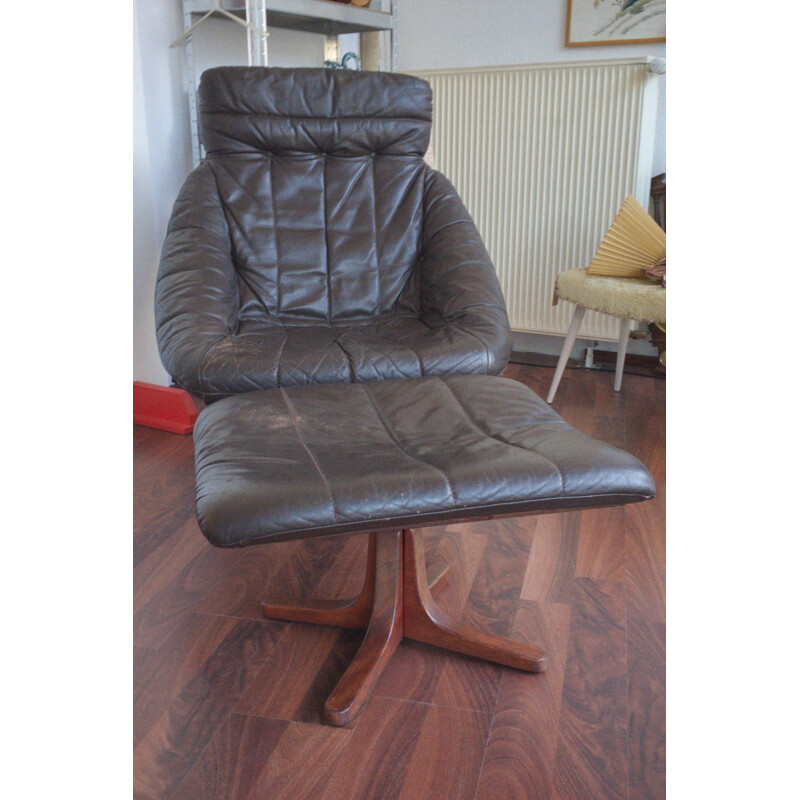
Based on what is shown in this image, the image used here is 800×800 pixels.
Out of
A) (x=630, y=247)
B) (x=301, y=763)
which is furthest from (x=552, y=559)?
(x=630, y=247)

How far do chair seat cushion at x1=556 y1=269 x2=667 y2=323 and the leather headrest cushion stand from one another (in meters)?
0.77

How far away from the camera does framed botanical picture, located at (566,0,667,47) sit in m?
2.93

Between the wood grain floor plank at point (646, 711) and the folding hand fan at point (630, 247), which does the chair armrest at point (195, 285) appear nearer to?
the wood grain floor plank at point (646, 711)

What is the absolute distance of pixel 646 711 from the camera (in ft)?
4.02

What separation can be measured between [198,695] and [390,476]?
52 centimetres

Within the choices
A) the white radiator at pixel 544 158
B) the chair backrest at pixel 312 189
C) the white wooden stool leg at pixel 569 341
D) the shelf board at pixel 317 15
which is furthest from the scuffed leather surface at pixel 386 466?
the white radiator at pixel 544 158

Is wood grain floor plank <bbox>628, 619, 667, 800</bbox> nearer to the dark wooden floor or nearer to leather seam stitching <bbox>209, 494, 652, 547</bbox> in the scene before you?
the dark wooden floor

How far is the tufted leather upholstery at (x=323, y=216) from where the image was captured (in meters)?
1.98

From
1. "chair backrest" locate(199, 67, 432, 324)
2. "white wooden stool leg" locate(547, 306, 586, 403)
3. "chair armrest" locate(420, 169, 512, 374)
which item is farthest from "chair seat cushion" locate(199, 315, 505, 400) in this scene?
"white wooden stool leg" locate(547, 306, 586, 403)

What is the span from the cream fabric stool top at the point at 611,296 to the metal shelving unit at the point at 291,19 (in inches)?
47.3
